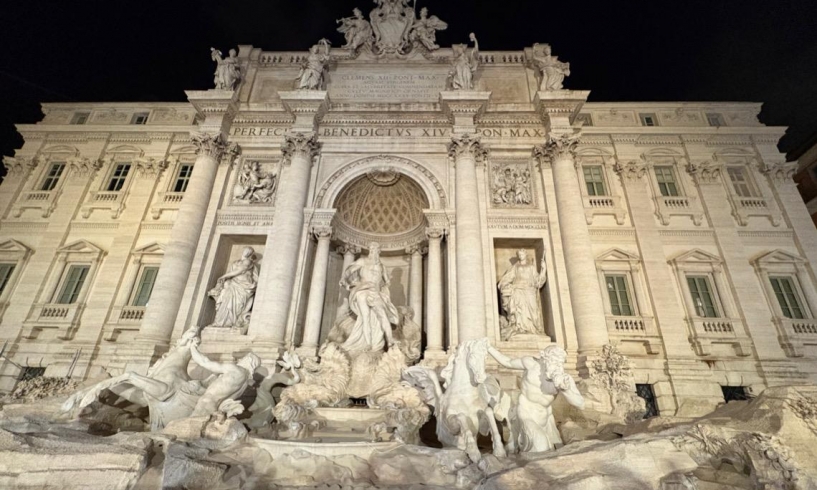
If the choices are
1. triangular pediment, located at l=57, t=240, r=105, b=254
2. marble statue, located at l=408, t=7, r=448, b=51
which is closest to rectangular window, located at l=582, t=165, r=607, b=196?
marble statue, located at l=408, t=7, r=448, b=51

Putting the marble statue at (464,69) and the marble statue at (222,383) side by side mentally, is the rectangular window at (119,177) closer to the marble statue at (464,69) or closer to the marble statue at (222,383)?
the marble statue at (222,383)

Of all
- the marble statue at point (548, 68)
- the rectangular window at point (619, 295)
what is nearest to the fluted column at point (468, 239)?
the marble statue at point (548, 68)

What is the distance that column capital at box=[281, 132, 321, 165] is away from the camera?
13.3 meters

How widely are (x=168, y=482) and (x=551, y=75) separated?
15.6 metres

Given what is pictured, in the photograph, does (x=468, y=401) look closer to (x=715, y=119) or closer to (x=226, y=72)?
(x=226, y=72)

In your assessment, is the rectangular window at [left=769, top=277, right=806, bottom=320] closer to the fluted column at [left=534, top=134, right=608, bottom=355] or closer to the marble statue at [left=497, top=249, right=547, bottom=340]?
the fluted column at [left=534, top=134, right=608, bottom=355]

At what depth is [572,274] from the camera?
11461 millimetres

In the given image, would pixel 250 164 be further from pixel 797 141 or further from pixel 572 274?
pixel 797 141

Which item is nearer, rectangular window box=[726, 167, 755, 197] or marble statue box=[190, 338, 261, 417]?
marble statue box=[190, 338, 261, 417]

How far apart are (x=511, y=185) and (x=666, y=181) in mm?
6524

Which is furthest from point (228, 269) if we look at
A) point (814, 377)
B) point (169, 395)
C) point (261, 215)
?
point (814, 377)

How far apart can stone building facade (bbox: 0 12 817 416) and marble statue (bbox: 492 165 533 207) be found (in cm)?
7

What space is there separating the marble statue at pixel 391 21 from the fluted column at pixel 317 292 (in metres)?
8.56

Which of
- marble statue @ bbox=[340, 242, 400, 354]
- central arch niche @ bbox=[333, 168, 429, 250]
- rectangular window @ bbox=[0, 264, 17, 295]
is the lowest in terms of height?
marble statue @ bbox=[340, 242, 400, 354]
